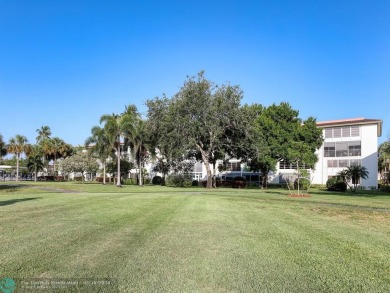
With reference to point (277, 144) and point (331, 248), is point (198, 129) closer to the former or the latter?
point (277, 144)

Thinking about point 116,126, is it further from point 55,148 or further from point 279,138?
point 55,148

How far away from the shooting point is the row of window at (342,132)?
57.4 metres

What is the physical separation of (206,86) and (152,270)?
3924cm

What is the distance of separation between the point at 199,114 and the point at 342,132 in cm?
2983

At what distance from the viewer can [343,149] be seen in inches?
2287

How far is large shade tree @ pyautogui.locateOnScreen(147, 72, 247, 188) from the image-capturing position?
4278cm

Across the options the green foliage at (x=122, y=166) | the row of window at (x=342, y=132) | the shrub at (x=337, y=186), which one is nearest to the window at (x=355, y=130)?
the row of window at (x=342, y=132)

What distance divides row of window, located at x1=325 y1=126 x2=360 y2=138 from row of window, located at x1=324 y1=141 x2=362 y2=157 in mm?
1304

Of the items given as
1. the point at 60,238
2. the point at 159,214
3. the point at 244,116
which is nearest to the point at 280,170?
the point at 244,116

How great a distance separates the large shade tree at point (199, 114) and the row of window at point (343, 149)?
23696 mm

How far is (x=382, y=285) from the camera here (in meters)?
5.09

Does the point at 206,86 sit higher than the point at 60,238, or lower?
higher

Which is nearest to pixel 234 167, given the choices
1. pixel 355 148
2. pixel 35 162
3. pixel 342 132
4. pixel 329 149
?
pixel 329 149

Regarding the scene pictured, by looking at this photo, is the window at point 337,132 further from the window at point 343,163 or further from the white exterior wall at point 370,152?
the window at point 343,163
